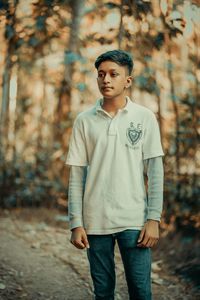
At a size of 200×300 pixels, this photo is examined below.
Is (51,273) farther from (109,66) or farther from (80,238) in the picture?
(109,66)

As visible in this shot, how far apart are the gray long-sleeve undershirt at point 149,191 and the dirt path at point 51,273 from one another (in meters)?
1.35

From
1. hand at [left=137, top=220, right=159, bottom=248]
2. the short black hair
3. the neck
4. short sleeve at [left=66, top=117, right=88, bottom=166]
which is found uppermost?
the short black hair

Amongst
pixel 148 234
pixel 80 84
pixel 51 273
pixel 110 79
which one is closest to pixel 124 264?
pixel 148 234

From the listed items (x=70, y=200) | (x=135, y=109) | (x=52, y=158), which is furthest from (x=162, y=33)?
(x=52, y=158)

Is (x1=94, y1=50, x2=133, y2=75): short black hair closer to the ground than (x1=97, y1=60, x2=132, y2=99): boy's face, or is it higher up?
higher up

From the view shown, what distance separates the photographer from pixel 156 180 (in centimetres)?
246

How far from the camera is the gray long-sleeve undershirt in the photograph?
7.98 ft

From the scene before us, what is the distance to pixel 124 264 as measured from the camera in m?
2.47

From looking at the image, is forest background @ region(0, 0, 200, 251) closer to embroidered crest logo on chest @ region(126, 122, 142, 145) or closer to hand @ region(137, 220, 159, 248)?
embroidered crest logo on chest @ region(126, 122, 142, 145)

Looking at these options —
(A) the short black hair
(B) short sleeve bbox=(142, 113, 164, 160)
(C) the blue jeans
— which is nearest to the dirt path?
(C) the blue jeans

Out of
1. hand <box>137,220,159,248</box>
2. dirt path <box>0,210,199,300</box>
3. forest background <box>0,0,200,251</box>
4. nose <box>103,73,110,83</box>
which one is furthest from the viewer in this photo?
forest background <box>0,0,200,251</box>

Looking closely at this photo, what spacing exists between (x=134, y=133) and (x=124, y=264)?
0.68 meters

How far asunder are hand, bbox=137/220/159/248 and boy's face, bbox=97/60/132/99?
69 centimetres

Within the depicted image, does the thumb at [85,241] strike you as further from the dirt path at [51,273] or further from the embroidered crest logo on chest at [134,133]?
the dirt path at [51,273]
